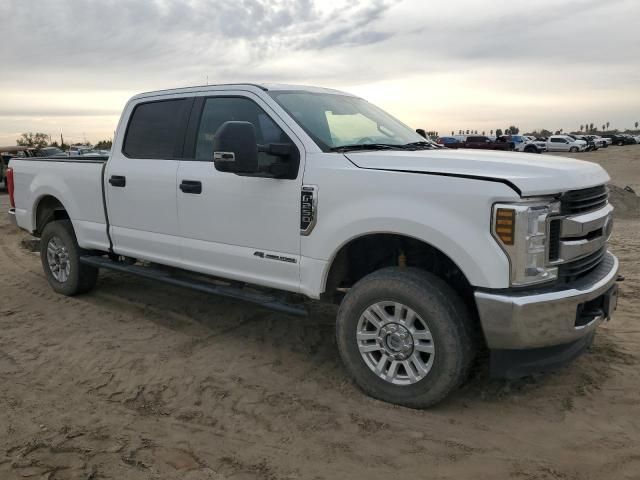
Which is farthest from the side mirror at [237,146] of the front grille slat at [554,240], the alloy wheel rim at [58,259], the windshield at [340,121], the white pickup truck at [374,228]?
the alloy wheel rim at [58,259]

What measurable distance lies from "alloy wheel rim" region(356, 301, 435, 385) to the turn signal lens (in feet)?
2.35

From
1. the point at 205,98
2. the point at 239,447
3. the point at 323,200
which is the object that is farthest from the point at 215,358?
the point at 205,98

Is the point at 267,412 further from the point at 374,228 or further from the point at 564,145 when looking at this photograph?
the point at 564,145

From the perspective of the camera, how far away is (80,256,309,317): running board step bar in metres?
4.01

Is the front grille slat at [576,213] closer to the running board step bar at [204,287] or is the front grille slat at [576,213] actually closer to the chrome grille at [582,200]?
the chrome grille at [582,200]

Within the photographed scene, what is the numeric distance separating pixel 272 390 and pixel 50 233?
361cm

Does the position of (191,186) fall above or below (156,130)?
below

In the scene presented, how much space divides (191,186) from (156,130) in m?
0.91

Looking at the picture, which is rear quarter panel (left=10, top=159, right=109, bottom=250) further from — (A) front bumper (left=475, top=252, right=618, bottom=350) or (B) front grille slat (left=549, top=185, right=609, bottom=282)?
(B) front grille slat (left=549, top=185, right=609, bottom=282)

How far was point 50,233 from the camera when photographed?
20.0 ft

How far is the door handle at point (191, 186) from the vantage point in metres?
4.37

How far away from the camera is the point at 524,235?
296cm

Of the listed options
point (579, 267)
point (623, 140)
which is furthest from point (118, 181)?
point (623, 140)

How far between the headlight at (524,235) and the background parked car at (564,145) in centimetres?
4715
